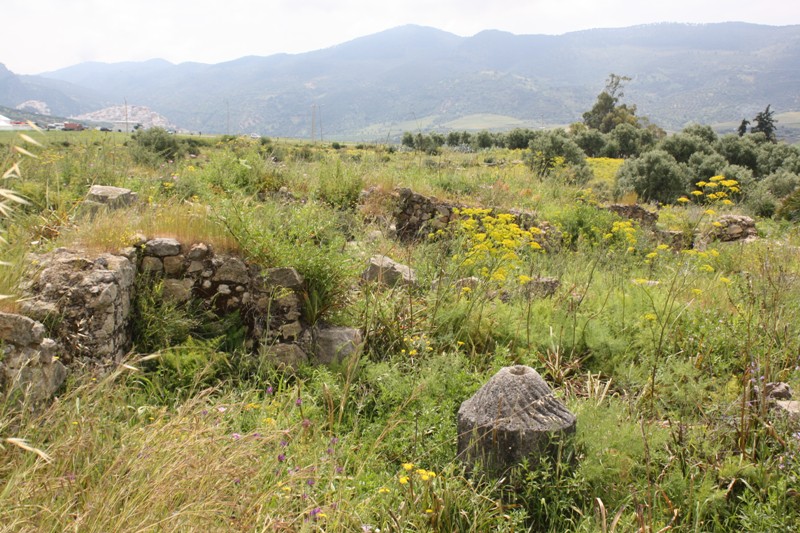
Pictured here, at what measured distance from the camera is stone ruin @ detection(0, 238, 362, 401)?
2889 millimetres

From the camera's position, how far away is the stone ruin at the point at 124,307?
2.89 meters

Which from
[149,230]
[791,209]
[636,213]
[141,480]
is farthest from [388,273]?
[791,209]

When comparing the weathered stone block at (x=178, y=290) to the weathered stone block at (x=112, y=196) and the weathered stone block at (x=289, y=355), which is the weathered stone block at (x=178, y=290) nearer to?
the weathered stone block at (x=289, y=355)

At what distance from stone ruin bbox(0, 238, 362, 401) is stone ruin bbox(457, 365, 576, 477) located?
4.96ft

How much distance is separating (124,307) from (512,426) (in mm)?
2965

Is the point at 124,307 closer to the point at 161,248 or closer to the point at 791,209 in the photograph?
the point at 161,248

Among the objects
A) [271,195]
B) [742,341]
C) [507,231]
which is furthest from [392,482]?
[271,195]

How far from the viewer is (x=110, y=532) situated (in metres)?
1.72

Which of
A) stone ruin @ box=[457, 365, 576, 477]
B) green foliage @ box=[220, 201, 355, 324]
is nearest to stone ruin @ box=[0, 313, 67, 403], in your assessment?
green foliage @ box=[220, 201, 355, 324]

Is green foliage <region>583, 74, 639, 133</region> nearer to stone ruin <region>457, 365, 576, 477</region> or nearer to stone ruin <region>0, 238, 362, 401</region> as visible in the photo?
stone ruin <region>0, 238, 362, 401</region>

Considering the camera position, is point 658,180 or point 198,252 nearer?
point 198,252

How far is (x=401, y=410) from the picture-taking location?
3555 millimetres

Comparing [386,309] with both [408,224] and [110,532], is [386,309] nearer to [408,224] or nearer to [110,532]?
[110,532]

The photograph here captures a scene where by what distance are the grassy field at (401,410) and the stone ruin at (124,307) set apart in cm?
15
